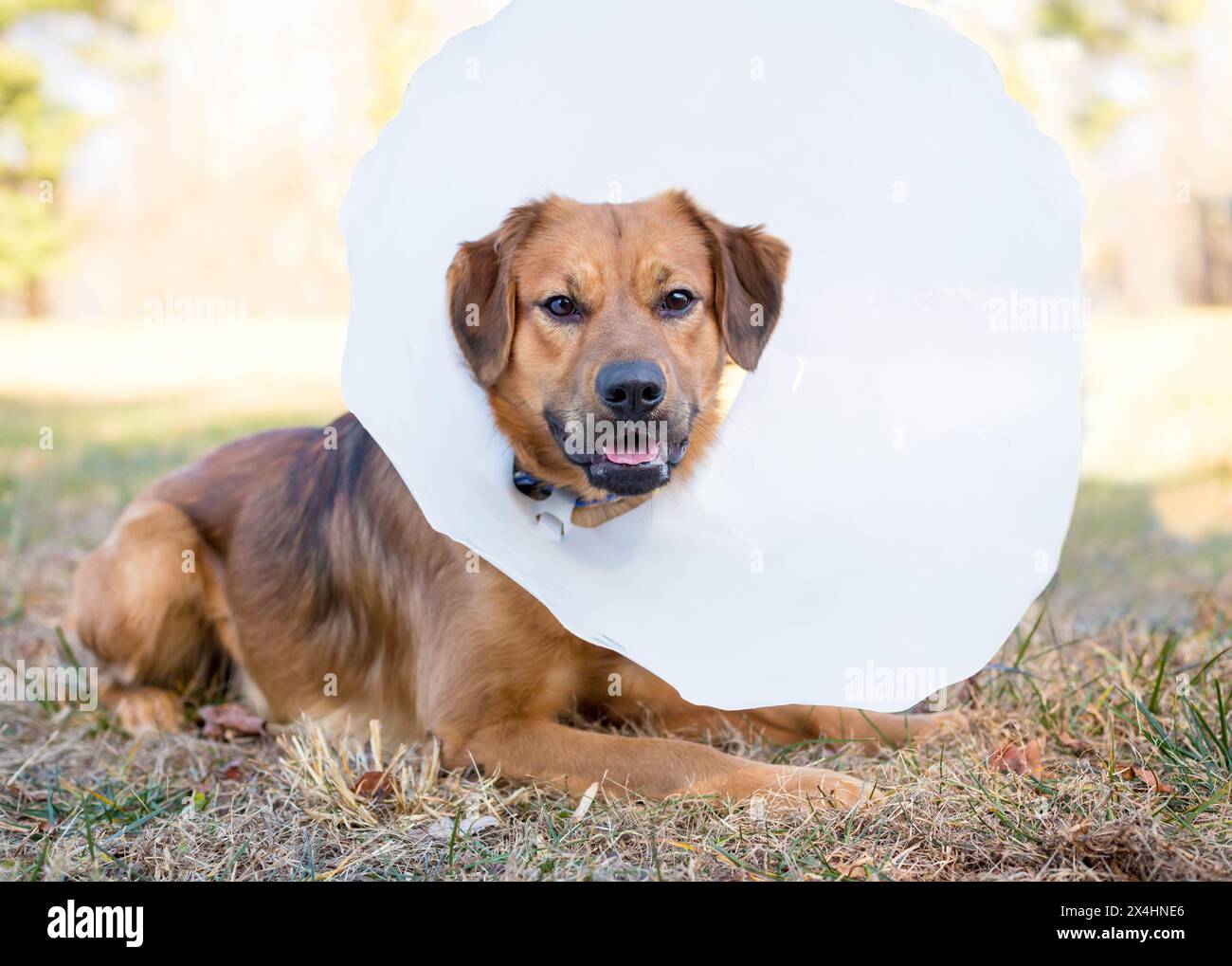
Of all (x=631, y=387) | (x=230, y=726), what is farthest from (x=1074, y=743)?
(x=230, y=726)

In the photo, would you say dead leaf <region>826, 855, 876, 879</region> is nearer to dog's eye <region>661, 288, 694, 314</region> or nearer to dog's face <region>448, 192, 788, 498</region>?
dog's face <region>448, 192, 788, 498</region>

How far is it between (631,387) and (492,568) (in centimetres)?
78

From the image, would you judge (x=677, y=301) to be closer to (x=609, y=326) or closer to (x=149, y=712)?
(x=609, y=326)

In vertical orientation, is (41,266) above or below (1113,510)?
above

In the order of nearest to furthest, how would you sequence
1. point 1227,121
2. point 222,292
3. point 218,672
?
point 218,672
point 1227,121
point 222,292

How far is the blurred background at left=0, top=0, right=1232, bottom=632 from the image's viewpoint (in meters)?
7.91

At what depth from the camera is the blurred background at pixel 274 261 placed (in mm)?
7906

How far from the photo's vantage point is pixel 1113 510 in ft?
26.9

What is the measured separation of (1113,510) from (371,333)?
6313mm

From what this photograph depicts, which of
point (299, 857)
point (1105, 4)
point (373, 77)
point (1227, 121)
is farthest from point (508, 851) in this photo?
point (373, 77)

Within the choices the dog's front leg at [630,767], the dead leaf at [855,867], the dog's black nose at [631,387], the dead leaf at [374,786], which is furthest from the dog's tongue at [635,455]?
the dead leaf at [855,867]

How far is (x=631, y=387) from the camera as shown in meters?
3.46

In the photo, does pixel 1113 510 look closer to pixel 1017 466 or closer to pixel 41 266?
pixel 1017 466

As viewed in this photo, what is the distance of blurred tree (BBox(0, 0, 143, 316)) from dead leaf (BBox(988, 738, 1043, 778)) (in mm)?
31299
